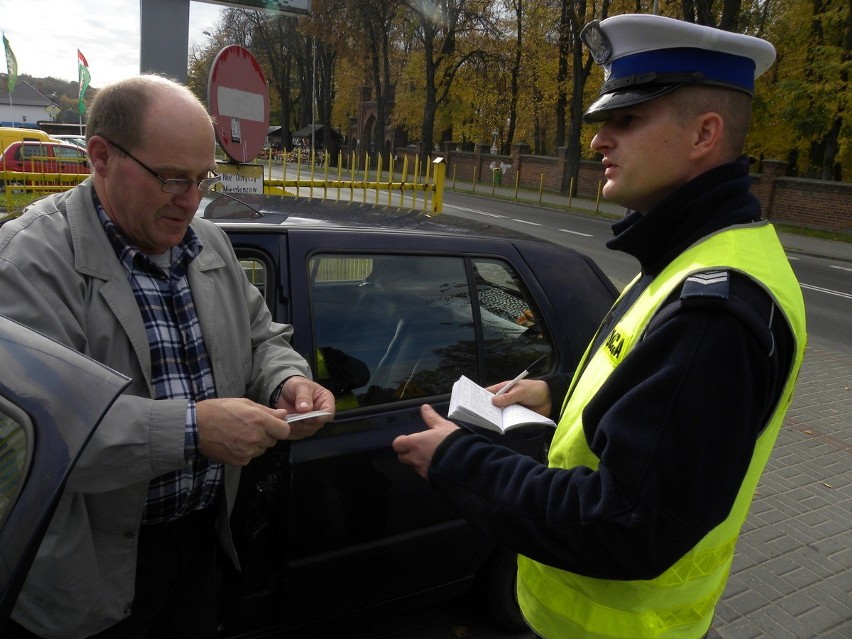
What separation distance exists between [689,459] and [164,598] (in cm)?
140

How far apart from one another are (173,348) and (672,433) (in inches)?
46.2

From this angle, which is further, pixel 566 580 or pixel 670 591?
pixel 566 580

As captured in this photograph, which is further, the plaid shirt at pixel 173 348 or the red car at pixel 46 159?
the red car at pixel 46 159

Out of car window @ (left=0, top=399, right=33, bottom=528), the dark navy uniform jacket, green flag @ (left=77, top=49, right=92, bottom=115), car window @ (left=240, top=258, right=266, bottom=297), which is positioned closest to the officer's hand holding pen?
the dark navy uniform jacket

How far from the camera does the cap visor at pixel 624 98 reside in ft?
4.45

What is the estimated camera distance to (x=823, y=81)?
21.0 metres

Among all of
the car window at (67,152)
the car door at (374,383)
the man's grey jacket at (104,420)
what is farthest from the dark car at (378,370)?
the car window at (67,152)

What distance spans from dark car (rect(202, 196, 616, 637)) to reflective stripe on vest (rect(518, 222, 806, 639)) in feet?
2.86

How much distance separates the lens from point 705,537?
4.31 feet

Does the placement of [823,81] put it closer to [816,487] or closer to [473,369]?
[816,487]

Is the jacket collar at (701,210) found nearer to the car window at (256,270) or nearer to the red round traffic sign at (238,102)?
the car window at (256,270)

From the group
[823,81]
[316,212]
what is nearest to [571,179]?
[823,81]

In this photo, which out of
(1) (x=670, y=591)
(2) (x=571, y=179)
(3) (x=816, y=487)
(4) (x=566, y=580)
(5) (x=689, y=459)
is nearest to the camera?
(5) (x=689, y=459)

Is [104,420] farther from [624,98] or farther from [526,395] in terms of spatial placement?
[624,98]
